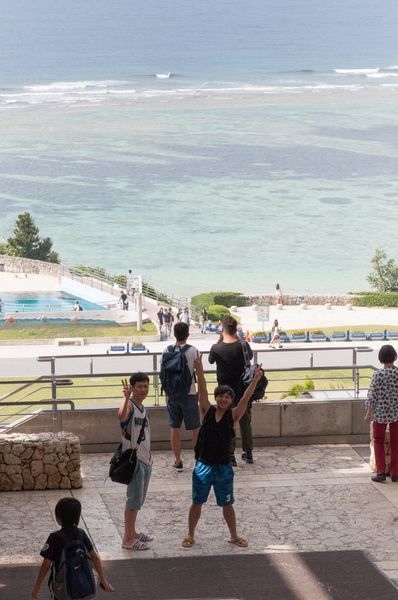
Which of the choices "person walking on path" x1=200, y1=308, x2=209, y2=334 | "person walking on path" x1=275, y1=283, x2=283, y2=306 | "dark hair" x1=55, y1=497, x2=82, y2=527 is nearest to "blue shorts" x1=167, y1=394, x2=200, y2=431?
"dark hair" x1=55, y1=497, x2=82, y2=527

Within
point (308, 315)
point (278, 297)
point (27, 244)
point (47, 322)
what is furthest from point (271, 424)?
point (27, 244)

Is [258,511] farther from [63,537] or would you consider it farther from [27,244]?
[27,244]

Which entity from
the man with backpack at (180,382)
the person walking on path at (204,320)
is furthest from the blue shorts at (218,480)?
the person walking on path at (204,320)

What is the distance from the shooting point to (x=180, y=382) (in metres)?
10.8

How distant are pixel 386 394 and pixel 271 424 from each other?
1.54 m

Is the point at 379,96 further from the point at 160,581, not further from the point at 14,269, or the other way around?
the point at 160,581

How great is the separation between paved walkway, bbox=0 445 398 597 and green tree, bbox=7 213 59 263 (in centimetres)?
5578

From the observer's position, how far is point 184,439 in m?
11.8

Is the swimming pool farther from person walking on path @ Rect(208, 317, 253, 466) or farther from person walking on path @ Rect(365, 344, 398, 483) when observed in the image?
person walking on path @ Rect(365, 344, 398, 483)

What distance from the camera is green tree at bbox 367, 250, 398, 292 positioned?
6275cm

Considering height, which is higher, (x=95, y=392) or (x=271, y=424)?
(x=95, y=392)

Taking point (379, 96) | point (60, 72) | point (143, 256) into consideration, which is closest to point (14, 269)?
point (143, 256)

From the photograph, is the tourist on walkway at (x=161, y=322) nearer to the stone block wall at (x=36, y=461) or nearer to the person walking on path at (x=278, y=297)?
the person walking on path at (x=278, y=297)

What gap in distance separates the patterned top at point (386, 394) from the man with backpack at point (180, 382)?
1494 mm
